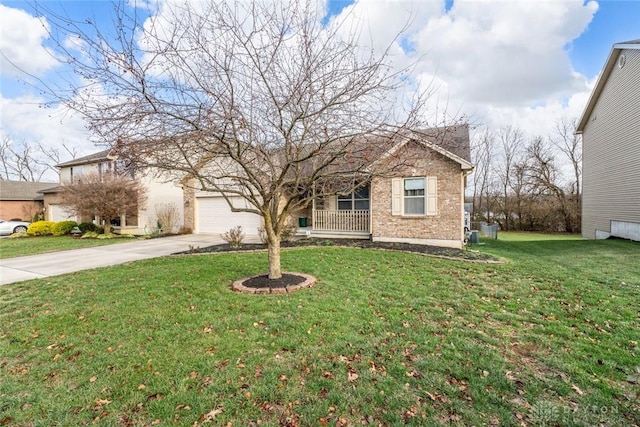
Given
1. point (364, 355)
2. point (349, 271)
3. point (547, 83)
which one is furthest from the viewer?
point (547, 83)

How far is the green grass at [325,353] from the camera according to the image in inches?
110

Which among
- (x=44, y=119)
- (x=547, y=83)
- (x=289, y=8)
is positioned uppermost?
(x=547, y=83)

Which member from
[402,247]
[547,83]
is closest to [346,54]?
[402,247]

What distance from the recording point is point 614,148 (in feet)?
51.6

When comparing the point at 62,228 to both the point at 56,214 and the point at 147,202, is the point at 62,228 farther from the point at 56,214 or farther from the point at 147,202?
the point at 147,202

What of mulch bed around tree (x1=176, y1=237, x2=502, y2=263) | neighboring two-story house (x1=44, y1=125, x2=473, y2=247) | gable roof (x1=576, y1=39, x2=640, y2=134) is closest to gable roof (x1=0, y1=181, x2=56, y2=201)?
neighboring two-story house (x1=44, y1=125, x2=473, y2=247)

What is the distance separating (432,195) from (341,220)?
4255mm

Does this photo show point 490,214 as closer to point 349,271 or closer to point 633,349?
point 349,271

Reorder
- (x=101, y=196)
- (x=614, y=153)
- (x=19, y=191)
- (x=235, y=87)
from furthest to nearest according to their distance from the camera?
1. (x=19, y=191)
2. (x=101, y=196)
3. (x=614, y=153)
4. (x=235, y=87)

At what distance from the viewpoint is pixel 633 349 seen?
12.5ft

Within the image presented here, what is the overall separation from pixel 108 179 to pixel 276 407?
18408 millimetres

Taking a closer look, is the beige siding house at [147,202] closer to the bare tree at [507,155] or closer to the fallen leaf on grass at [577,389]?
the fallen leaf on grass at [577,389]

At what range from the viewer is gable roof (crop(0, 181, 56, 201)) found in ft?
86.4

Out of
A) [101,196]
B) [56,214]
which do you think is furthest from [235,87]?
[56,214]
